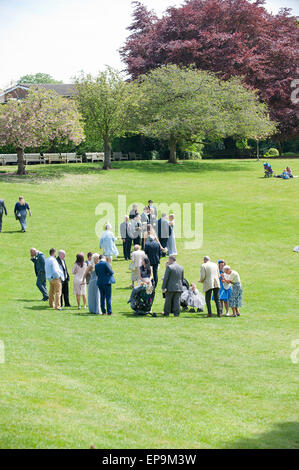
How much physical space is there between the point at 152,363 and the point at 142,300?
4.69 metres

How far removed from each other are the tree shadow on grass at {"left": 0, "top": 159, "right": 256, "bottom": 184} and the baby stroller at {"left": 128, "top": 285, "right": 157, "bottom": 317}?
28474mm

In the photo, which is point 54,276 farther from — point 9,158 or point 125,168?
point 9,158

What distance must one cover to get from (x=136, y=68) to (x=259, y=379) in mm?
53458

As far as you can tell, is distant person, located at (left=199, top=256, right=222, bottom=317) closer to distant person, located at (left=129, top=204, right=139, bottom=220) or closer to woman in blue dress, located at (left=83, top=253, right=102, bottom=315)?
woman in blue dress, located at (left=83, top=253, right=102, bottom=315)

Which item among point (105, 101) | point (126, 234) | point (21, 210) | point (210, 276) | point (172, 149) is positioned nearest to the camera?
point (210, 276)

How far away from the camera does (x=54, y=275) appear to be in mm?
16984

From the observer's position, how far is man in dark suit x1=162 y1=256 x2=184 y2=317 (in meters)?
16.1

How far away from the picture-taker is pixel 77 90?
171 ft

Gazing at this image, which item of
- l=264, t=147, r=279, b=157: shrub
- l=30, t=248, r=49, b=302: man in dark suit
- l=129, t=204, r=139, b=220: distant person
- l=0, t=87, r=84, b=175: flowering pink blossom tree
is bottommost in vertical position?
l=30, t=248, r=49, b=302: man in dark suit

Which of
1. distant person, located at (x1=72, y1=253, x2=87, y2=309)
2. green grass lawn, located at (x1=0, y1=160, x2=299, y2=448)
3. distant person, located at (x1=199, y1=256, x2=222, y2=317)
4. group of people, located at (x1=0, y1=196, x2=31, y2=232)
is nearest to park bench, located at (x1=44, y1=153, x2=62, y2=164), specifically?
group of people, located at (x1=0, y1=196, x2=31, y2=232)

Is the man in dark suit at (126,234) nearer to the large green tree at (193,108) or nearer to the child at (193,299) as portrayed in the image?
the child at (193,299)

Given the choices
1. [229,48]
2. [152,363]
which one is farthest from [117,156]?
[152,363]

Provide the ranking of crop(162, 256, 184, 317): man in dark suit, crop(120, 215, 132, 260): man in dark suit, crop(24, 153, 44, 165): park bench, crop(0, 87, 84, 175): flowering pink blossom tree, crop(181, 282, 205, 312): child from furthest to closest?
crop(24, 153, 44, 165): park bench < crop(0, 87, 84, 175): flowering pink blossom tree < crop(120, 215, 132, 260): man in dark suit < crop(181, 282, 205, 312): child < crop(162, 256, 184, 317): man in dark suit

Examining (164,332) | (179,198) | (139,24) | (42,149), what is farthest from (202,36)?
(164,332)
